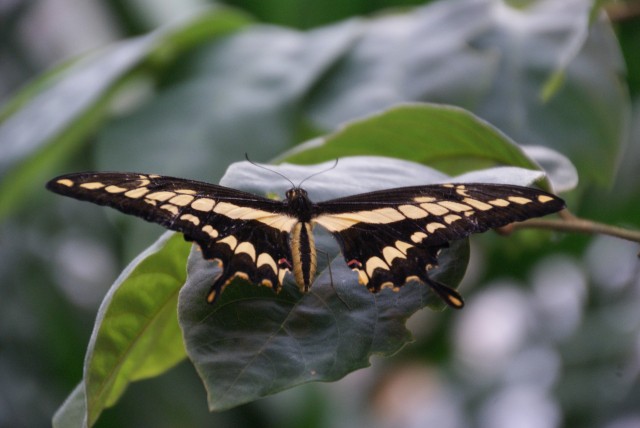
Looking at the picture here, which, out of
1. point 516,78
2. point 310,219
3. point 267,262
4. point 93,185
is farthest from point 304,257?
point 516,78

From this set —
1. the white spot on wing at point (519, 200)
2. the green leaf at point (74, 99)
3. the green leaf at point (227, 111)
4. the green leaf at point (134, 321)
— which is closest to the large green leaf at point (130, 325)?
the green leaf at point (134, 321)

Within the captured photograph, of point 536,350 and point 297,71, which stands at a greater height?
point 297,71

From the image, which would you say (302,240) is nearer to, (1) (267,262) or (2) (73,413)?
(1) (267,262)

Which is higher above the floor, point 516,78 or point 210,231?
point 210,231

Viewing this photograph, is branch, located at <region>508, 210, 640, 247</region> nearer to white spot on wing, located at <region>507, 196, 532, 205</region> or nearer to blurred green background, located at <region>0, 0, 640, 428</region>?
white spot on wing, located at <region>507, 196, 532, 205</region>

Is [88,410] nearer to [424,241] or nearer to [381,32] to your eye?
[424,241]

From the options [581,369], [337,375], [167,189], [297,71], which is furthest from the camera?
[581,369]

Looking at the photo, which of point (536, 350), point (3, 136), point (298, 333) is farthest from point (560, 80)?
point (536, 350)
